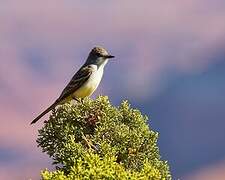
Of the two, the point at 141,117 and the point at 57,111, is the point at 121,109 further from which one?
the point at 57,111

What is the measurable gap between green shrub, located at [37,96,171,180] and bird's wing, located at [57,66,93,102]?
3.25 meters

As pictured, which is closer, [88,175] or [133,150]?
[88,175]

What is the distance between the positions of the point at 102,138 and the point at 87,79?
5.80 m

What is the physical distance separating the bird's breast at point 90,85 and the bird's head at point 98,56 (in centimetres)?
50

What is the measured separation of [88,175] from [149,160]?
3.22 metres

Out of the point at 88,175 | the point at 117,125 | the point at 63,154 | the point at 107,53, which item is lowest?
the point at 88,175

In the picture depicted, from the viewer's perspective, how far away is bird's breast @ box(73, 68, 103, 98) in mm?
23750

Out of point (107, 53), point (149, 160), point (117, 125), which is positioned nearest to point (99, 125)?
point (117, 125)

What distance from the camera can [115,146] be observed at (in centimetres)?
1848

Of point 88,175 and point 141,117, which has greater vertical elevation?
point 141,117

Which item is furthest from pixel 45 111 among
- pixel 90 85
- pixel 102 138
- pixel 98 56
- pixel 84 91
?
pixel 102 138

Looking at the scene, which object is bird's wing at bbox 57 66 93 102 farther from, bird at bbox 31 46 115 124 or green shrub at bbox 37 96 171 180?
green shrub at bbox 37 96 171 180

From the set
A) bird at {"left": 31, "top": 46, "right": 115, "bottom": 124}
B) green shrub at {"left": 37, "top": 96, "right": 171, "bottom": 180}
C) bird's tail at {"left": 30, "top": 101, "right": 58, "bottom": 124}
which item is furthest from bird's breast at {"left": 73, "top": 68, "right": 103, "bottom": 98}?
green shrub at {"left": 37, "top": 96, "right": 171, "bottom": 180}

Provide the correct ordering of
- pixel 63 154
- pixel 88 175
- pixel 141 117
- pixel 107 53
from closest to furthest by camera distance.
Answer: pixel 88 175 → pixel 63 154 → pixel 141 117 → pixel 107 53
